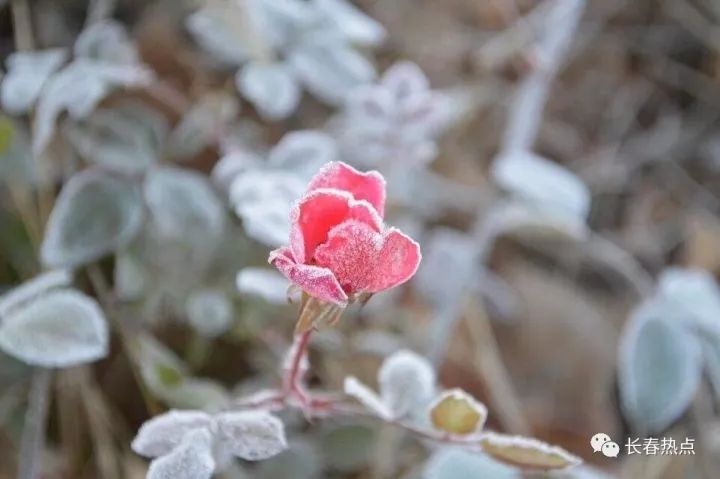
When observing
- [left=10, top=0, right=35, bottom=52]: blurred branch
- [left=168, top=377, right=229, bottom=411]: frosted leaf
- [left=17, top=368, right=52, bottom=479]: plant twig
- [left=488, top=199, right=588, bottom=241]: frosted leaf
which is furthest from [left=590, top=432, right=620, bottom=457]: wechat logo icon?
[left=10, top=0, right=35, bottom=52]: blurred branch

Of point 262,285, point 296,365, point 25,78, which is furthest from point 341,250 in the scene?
point 25,78

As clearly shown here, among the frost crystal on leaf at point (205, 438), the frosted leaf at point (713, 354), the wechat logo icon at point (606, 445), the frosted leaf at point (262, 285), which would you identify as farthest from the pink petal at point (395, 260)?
the frosted leaf at point (713, 354)

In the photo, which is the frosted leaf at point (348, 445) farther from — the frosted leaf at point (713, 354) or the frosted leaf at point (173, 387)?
the frosted leaf at point (713, 354)

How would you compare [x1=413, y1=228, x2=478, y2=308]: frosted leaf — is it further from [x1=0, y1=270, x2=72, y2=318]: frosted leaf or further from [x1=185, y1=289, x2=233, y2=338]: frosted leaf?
[x1=0, y1=270, x2=72, y2=318]: frosted leaf

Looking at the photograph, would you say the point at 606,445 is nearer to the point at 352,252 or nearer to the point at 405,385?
the point at 405,385

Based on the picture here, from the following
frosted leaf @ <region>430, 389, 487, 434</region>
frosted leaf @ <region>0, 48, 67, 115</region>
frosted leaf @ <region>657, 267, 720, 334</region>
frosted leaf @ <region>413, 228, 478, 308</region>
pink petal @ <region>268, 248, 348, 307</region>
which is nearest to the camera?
pink petal @ <region>268, 248, 348, 307</region>

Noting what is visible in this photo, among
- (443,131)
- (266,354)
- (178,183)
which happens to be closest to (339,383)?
(266,354)
